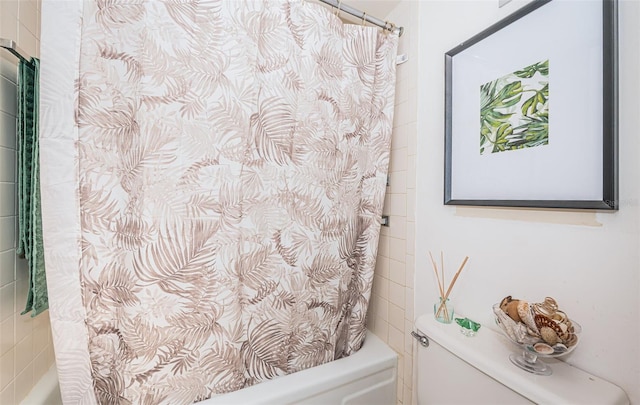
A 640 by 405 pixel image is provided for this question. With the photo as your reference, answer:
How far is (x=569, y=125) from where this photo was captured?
654mm

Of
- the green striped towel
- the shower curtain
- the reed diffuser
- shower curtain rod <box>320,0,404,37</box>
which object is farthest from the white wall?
the green striped towel

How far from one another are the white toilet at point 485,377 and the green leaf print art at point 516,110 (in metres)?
0.55

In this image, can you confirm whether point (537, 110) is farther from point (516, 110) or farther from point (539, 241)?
point (539, 241)

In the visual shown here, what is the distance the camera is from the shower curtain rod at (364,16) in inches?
43.6

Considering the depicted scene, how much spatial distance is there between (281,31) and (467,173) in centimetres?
81

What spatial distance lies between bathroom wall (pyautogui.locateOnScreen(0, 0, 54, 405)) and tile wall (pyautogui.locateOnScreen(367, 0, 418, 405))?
51.3 inches

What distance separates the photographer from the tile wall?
1144 millimetres

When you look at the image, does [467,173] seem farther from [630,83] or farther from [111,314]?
[111,314]

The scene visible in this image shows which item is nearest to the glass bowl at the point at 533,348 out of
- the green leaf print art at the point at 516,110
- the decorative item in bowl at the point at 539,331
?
the decorative item in bowl at the point at 539,331

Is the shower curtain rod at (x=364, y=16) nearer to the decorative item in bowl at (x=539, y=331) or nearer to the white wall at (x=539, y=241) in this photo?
the white wall at (x=539, y=241)

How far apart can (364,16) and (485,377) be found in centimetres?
133

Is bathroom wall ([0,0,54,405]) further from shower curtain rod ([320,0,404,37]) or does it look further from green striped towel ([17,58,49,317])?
shower curtain rod ([320,0,404,37])

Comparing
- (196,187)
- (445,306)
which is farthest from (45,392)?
(445,306)

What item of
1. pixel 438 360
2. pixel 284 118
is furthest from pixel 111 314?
pixel 438 360
